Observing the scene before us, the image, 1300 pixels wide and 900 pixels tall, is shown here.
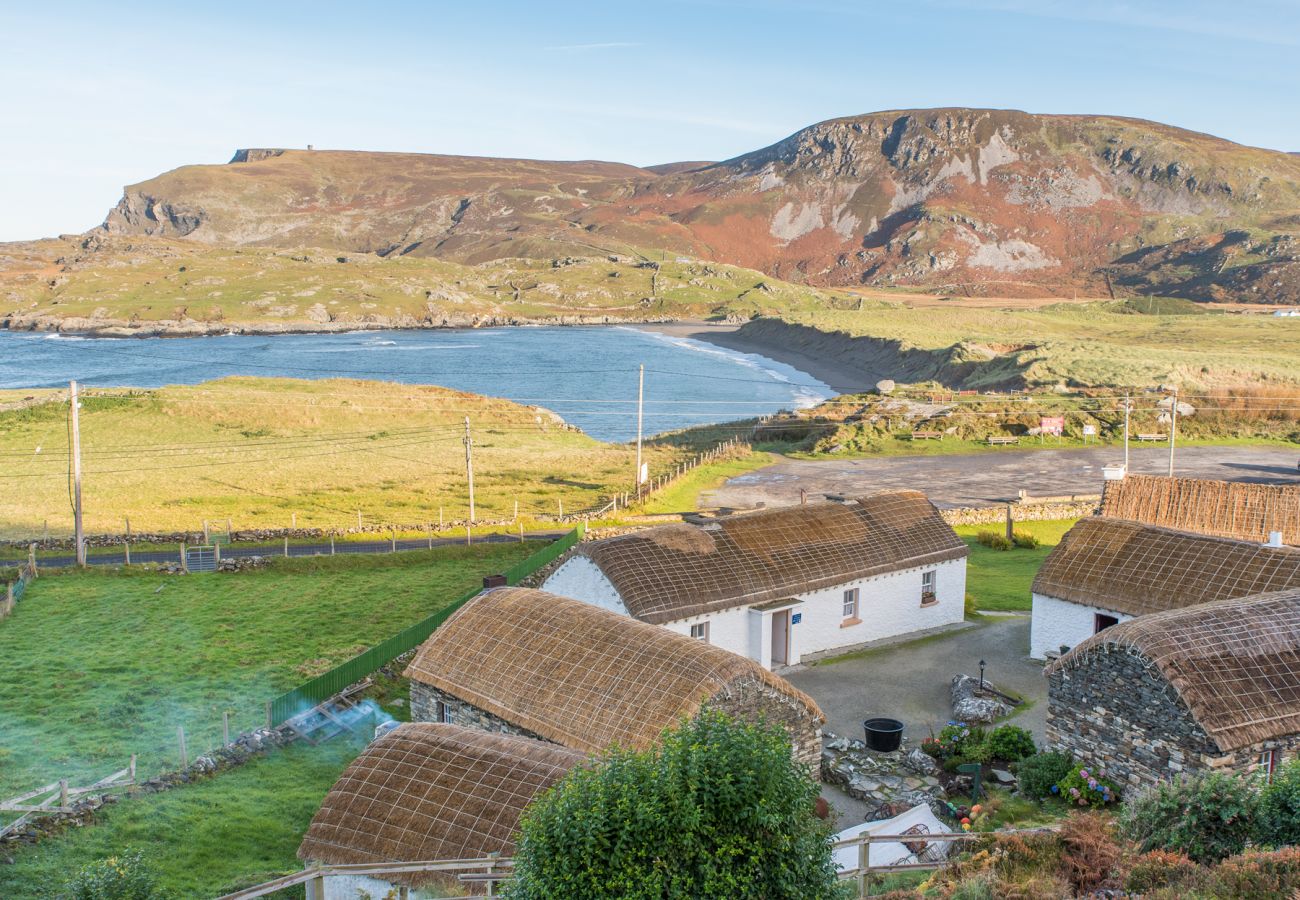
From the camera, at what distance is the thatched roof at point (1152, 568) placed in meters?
26.5

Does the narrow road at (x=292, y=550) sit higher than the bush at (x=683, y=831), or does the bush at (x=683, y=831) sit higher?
the bush at (x=683, y=831)

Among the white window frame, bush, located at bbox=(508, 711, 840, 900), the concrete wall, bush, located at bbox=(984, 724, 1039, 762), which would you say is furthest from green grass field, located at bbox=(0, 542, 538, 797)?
the concrete wall

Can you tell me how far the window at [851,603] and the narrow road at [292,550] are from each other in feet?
60.3

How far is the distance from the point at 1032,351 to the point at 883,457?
50.8 meters

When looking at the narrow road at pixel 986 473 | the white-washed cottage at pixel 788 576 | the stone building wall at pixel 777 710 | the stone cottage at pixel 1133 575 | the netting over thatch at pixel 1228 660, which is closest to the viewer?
the netting over thatch at pixel 1228 660

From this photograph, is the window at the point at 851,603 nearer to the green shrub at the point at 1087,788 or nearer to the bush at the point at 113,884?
the green shrub at the point at 1087,788

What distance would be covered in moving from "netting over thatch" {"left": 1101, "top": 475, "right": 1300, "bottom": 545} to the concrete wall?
7088 mm

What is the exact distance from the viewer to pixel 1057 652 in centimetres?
2989

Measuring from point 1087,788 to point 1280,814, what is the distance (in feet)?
24.5

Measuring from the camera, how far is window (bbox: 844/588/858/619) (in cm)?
3195

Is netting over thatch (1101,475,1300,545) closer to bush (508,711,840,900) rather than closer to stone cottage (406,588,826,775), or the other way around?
stone cottage (406,588,826,775)

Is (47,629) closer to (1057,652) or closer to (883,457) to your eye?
(1057,652)

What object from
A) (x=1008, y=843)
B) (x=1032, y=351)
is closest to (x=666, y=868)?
(x=1008, y=843)

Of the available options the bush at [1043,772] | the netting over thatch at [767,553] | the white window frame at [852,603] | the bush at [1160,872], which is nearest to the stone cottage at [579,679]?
the netting over thatch at [767,553]
